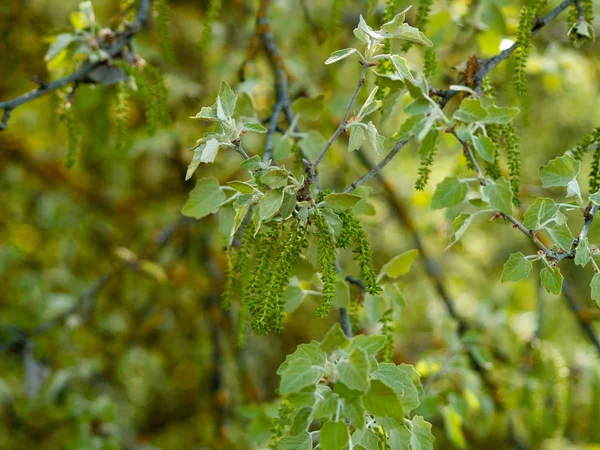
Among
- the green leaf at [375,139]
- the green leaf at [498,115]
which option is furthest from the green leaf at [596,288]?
the green leaf at [375,139]

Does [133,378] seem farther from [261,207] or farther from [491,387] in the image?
[261,207]

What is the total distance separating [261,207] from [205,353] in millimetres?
2665

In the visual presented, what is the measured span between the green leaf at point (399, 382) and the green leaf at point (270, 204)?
289mm

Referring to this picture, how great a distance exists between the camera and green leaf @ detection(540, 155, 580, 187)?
103cm

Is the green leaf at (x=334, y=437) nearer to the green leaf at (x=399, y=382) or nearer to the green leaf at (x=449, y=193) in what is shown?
the green leaf at (x=399, y=382)

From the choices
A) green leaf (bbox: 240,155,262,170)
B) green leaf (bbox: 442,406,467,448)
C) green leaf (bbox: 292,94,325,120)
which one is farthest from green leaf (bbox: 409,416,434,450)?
green leaf (bbox: 442,406,467,448)

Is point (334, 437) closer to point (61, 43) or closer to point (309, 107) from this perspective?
point (309, 107)

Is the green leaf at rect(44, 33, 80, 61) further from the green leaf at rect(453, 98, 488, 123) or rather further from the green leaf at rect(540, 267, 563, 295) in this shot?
the green leaf at rect(540, 267, 563, 295)

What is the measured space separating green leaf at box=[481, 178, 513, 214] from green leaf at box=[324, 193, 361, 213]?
0.23 metres

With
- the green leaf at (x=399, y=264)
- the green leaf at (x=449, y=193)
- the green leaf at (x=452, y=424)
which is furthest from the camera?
the green leaf at (x=452, y=424)

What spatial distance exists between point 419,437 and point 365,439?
122mm

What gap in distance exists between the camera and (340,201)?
0.94 metres

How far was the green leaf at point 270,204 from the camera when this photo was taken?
2.90 ft

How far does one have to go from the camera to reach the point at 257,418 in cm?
172
